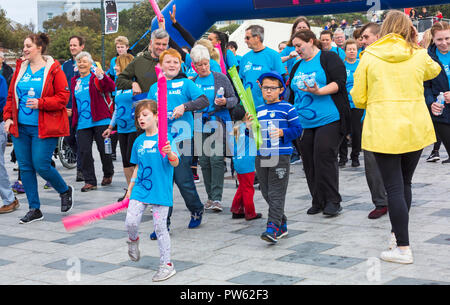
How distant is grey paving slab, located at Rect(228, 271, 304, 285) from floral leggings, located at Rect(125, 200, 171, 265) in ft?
1.84

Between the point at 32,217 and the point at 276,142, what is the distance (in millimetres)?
3124

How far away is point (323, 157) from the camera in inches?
267

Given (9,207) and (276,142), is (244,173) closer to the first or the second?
(276,142)

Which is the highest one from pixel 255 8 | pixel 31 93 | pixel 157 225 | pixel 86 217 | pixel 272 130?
pixel 255 8

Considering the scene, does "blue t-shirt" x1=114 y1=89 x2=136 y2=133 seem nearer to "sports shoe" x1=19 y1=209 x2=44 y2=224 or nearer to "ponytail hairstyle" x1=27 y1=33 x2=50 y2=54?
"ponytail hairstyle" x1=27 y1=33 x2=50 y2=54

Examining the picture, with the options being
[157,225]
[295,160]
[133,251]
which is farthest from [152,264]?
[295,160]

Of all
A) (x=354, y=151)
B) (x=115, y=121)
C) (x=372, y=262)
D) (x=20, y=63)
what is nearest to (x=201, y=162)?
(x=115, y=121)

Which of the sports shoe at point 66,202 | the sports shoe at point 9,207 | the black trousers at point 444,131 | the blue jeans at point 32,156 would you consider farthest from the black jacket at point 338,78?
the sports shoe at point 9,207

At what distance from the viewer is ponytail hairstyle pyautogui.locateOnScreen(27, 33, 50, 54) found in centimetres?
748

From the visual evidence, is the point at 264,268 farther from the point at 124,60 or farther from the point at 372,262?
the point at 124,60

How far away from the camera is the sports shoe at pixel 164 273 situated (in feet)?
15.5

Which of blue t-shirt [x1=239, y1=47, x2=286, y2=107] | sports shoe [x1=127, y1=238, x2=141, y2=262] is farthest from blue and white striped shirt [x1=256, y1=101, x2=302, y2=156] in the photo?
blue t-shirt [x1=239, y1=47, x2=286, y2=107]

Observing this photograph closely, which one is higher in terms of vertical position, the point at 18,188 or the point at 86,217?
the point at 86,217
